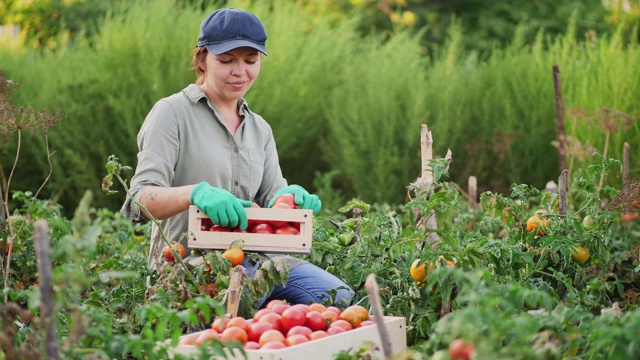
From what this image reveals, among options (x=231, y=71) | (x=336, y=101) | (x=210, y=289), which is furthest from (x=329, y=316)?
(x=336, y=101)

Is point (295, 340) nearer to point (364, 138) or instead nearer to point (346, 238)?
point (346, 238)

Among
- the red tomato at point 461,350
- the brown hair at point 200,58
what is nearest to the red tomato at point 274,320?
the red tomato at point 461,350

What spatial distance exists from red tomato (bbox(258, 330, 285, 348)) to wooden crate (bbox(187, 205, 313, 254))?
0.56m

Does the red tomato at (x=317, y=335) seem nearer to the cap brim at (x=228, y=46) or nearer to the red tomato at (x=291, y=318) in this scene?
the red tomato at (x=291, y=318)

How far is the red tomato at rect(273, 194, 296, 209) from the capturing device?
3.29 meters

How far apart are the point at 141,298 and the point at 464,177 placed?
362 centimetres

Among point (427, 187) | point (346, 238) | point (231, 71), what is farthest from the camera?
point (346, 238)

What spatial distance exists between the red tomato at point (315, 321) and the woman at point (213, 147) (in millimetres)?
437

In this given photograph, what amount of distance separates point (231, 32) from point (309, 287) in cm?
99

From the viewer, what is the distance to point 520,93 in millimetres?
6707

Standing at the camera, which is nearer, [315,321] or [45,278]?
[45,278]

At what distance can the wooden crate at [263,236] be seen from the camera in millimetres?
3031

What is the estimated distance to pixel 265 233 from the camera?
3.08m

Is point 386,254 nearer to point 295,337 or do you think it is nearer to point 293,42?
point 295,337
